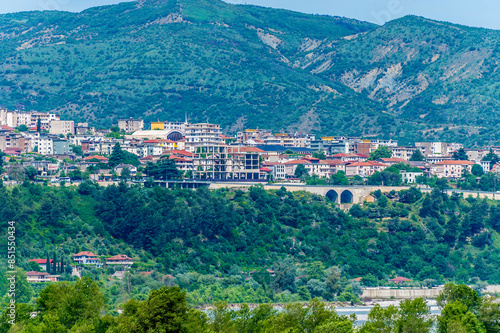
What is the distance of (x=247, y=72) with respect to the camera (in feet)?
541

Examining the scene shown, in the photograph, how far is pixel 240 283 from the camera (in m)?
75.0

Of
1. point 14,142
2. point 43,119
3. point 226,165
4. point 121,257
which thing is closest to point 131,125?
point 43,119

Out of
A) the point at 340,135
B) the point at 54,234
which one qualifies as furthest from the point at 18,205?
the point at 340,135

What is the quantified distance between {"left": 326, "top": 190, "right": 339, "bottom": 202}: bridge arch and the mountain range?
42.7m

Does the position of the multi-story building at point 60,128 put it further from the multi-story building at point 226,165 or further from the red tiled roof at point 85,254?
the red tiled roof at point 85,254

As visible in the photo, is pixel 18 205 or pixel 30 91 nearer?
pixel 18 205

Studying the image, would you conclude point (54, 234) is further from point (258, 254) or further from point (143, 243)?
point (258, 254)

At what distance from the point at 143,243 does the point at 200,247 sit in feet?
15.2

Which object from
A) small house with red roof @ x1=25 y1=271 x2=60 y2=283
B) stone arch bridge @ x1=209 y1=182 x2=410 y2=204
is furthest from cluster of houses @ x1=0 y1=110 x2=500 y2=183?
small house with red roof @ x1=25 y1=271 x2=60 y2=283

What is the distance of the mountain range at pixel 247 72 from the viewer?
148 metres

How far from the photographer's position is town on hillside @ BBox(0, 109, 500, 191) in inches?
3723

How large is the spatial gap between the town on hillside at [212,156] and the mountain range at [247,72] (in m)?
17.7

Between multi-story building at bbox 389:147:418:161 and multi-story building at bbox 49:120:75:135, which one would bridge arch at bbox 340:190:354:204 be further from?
multi-story building at bbox 49:120:75:135

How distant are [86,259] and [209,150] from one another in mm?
28432
